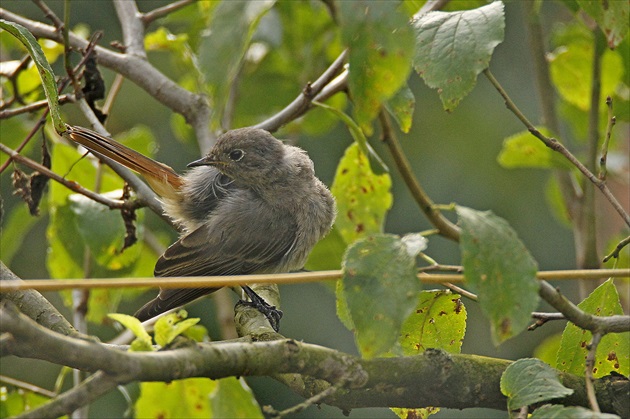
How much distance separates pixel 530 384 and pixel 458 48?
825mm

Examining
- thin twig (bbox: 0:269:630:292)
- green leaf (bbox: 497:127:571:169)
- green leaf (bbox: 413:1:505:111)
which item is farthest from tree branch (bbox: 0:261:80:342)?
green leaf (bbox: 497:127:571:169)

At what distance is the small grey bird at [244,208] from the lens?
11.5ft

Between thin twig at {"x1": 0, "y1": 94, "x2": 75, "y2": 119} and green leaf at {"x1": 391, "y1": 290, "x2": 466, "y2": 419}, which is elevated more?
thin twig at {"x1": 0, "y1": 94, "x2": 75, "y2": 119}

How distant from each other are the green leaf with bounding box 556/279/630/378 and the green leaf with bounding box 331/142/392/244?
3.80 feet

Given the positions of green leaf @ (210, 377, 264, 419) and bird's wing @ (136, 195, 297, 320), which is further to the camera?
bird's wing @ (136, 195, 297, 320)

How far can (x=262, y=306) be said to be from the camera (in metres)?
3.05

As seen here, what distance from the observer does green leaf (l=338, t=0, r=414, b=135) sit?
57.1 inches

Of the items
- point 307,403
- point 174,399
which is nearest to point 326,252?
point 174,399

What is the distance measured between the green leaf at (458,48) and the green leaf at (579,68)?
176 cm

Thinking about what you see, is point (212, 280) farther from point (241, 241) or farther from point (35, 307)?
point (241, 241)

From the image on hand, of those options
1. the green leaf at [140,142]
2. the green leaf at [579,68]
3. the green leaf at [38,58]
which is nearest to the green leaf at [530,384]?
the green leaf at [38,58]

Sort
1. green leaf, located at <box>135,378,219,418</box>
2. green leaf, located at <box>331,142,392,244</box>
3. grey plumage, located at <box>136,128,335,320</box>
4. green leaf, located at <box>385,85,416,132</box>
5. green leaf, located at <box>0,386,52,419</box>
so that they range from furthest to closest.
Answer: grey plumage, located at <box>136,128,335,320</box> → green leaf, located at <box>331,142,392,244</box> → green leaf, located at <box>0,386,52,419</box> → green leaf, located at <box>135,378,219,418</box> → green leaf, located at <box>385,85,416,132</box>

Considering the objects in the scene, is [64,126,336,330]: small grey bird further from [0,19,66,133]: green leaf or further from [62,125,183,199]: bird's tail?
[0,19,66,133]: green leaf

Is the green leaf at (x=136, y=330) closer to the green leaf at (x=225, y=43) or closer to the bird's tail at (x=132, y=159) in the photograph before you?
the green leaf at (x=225, y=43)
